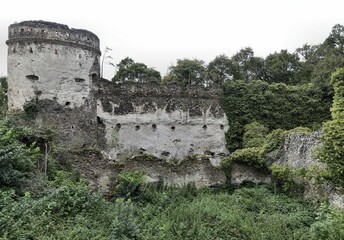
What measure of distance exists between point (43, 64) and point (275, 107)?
14.4 metres

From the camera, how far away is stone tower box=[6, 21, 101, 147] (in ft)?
77.6

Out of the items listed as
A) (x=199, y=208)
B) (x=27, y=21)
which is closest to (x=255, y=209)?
(x=199, y=208)

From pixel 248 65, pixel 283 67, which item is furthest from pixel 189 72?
pixel 283 67

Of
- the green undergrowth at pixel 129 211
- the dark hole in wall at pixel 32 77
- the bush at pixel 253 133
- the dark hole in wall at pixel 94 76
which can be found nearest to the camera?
the green undergrowth at pixel 129 211

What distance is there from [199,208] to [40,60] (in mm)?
15526

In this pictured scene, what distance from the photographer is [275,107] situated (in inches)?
1032

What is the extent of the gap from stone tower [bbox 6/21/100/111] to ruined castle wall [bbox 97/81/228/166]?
2.04 m

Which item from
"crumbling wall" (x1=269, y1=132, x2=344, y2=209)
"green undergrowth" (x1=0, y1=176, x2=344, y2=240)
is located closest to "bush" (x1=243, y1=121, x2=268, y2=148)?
"crumbling wall" (x1=269, y1=132, x2=344, y2=209)

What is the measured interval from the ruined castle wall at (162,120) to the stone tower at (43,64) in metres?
2.04

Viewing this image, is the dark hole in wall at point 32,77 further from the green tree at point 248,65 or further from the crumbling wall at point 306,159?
the green tree at point 248,65

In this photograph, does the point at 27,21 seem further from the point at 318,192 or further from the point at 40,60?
the point at 318,192

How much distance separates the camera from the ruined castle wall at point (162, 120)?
25281mm

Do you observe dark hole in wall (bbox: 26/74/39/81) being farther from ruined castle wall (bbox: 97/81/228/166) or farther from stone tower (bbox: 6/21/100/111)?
ruined castle wall (bbox: 97/81/228/166)

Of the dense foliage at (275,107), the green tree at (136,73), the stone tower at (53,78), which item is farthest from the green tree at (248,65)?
the stone tower at (53,78)
